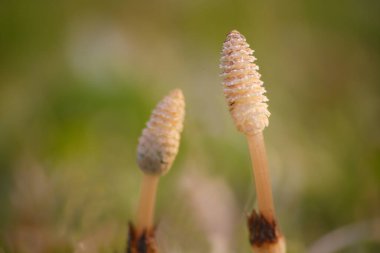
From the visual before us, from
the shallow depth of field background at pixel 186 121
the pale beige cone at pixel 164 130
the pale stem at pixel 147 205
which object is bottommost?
the pale stem at pixel 147 205

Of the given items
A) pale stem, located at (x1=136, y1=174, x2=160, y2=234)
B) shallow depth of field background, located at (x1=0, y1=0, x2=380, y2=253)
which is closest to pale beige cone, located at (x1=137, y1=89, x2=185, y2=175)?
pale stem, located at (x1=136, y1=174, x2=160, y2=234)

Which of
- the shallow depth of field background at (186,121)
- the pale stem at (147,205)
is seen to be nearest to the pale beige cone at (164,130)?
the pale stem at (147,205)

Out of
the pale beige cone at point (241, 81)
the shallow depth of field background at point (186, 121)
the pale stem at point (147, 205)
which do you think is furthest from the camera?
the shallow depth of field background at point (186, 121)

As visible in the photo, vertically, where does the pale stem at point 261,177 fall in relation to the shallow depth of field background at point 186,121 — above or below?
below

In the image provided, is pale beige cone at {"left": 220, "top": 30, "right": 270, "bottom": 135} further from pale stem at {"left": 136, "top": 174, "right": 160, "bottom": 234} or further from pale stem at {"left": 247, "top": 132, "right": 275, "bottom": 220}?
pale stem at {"left": 136, "top": 174, "right": 160, "bottom": 234}

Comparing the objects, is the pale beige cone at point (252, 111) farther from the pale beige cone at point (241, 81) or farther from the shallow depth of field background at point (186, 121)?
the shallow depth of field background at point (186, 121)

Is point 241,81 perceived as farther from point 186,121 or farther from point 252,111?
point 186,121

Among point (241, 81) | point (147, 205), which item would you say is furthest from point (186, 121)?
point (241, 81)

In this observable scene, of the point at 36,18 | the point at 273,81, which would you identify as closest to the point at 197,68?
the point at 273,81
